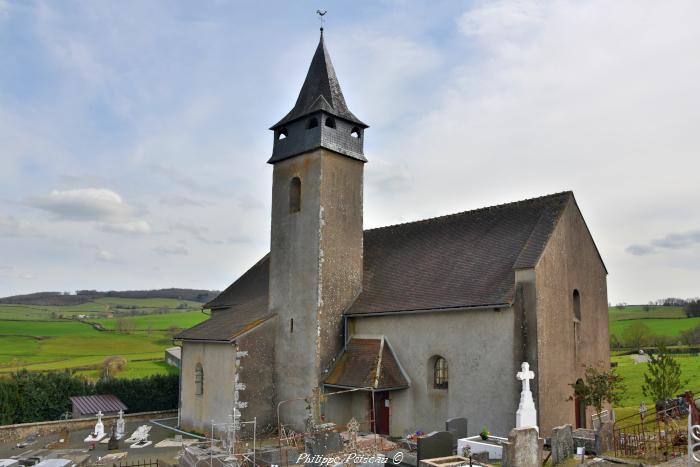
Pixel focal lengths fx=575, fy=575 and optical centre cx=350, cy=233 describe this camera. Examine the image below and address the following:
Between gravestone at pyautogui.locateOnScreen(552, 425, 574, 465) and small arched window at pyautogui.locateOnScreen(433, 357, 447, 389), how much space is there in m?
5.27

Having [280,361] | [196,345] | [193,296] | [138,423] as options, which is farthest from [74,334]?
[193,296]

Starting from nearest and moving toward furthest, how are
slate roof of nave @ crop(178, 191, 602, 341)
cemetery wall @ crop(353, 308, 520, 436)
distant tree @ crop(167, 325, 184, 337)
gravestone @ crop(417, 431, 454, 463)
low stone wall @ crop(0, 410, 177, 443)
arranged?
1. gravestone @ crop(417, 431, 454, 463)
2. cemetery wall @ crop(353, 308, 520, 436)
3. slate roof of nave @ crop(178, 191, 602, 341)
4. low stone wall @ crop(0, 410, 177, 443)
5. distant tree @ crop(167, 325, 184, 337)

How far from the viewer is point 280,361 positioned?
24.6 metres

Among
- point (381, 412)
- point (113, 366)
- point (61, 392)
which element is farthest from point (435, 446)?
point (113, 366)

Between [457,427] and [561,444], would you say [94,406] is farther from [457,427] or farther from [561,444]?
[561,444]

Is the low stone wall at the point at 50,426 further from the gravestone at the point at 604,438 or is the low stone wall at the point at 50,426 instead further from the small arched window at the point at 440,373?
the gravestone at the point at 604,438

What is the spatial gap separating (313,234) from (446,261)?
18.4ft

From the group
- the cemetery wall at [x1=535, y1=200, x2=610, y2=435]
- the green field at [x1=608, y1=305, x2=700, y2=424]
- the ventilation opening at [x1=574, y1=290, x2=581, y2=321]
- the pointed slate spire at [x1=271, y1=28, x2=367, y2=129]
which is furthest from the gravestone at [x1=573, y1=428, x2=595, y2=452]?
the pointed slate spire at [x1=271, y1=28, x2=367, y2=129]

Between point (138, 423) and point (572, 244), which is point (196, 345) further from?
point (572, 244)

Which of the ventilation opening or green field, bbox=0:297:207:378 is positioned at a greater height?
the ventilation opening

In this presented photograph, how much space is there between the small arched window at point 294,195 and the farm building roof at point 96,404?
14.1m

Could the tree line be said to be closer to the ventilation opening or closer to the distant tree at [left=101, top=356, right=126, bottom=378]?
the distant tree at [left=101, top=356, right=126, bottom=378]

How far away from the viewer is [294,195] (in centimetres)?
2588

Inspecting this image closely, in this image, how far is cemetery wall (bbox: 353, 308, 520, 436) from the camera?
1888cm
